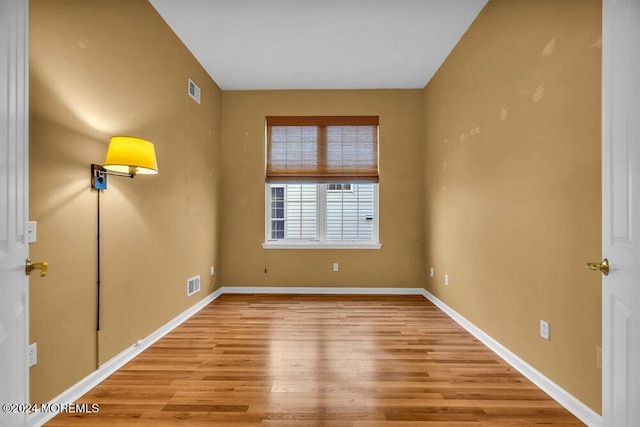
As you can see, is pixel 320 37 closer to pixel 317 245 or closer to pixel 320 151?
pixel 320 151

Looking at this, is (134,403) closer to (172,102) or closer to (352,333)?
(352,333)

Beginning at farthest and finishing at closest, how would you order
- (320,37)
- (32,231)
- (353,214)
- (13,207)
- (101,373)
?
(353,214) < (320,37) < (101,373) < (32,231) < (13,207)

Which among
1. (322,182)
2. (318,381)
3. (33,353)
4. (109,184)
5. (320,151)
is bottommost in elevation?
(318,381)

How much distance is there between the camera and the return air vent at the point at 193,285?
12.2 feet

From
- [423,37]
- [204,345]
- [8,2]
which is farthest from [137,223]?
[423,37]

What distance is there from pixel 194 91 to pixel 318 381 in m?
3.57

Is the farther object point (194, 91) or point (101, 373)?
point (194, 91)

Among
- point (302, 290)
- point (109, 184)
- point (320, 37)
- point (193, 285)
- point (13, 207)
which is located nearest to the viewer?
point (13, 207)

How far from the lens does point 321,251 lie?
15.9ft

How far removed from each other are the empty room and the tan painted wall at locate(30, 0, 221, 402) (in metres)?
0.02

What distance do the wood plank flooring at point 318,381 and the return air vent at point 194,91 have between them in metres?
2.74

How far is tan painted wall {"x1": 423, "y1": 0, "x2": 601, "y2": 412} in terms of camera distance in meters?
1.82

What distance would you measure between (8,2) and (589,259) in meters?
3.00

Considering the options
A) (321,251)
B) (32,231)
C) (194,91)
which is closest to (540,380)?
(321,251)
